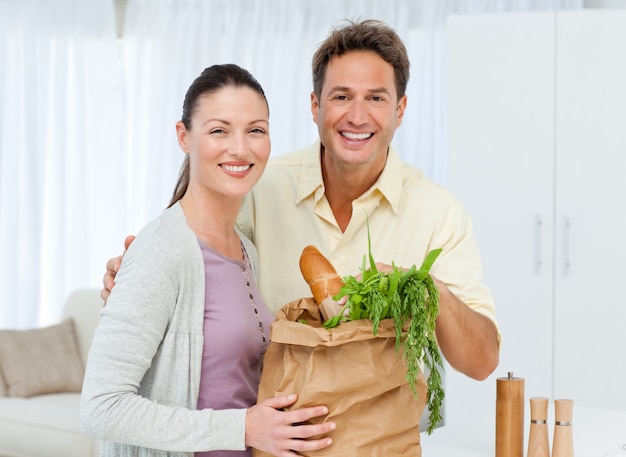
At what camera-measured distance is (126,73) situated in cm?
554

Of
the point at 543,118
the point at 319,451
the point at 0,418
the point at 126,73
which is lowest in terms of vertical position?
the point at 0,418

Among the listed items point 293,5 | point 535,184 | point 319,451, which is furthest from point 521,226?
point 319,451

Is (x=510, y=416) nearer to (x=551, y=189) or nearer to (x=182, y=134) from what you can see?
(x=182, y=134)

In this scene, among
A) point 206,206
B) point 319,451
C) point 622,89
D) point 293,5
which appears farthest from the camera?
point 293,5

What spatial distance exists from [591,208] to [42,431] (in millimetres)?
2567

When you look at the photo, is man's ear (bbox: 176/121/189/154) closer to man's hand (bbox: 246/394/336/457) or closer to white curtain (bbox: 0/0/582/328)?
man's hand (bbox: 246/394/336/457)

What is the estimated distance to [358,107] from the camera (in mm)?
2055

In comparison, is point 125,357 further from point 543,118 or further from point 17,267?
point 17,267

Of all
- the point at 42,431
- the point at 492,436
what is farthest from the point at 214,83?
the point at 42,431

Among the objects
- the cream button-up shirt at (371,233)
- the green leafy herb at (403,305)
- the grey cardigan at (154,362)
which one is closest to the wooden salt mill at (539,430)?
the green leafy herb at (403,305)

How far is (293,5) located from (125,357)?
3.89 m

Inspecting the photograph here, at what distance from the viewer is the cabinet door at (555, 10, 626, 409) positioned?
3971 mm

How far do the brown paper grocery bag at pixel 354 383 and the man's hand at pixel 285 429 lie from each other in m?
0.01

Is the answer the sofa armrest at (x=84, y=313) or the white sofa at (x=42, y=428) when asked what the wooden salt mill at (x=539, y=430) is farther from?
the sofa armrest at (x=84, y=313)
